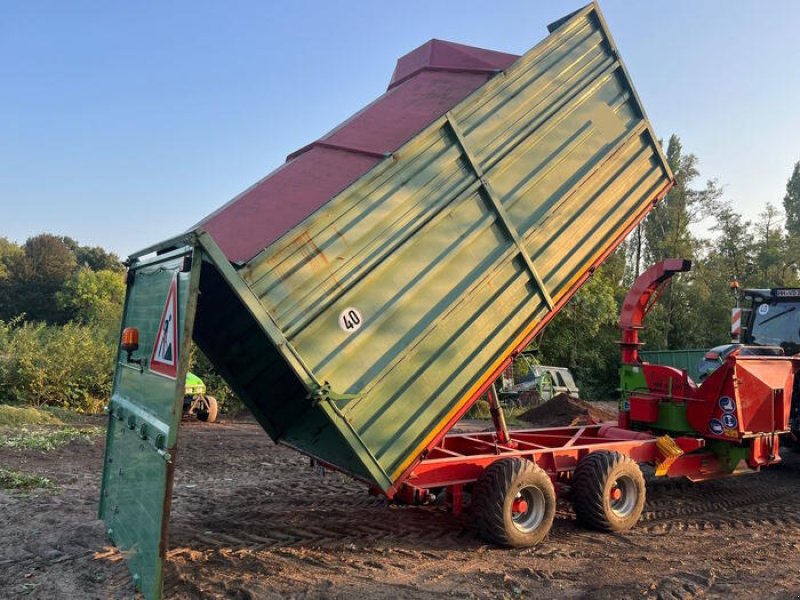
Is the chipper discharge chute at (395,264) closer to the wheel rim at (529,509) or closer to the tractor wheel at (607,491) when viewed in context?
the wheel rim at (529,509)

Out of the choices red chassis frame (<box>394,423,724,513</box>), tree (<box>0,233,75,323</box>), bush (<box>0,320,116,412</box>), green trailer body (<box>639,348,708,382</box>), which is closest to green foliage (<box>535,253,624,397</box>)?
green trailer body (<box>639,348,708,382</box>)

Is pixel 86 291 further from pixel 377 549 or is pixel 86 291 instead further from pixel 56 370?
pixel 377 549

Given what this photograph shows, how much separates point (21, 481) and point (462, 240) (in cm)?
629

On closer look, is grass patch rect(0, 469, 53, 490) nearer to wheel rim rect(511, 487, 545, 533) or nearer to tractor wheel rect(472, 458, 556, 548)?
tractor wheel rect(472, 458, 556, 548)

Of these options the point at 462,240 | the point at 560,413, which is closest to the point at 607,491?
the point at 462,240

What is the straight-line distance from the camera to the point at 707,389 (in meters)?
6.64

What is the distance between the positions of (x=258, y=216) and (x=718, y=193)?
118 ft

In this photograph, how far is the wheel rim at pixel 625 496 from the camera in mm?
5746

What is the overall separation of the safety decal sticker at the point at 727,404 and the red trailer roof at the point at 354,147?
423 centimetres

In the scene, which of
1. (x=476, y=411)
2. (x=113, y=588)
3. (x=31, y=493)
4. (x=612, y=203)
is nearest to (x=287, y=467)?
(x=31, y=493)

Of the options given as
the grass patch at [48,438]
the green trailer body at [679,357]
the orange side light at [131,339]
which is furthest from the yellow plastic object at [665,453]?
the green trailer body at [679,357]

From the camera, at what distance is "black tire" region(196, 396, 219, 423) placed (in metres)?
15.3

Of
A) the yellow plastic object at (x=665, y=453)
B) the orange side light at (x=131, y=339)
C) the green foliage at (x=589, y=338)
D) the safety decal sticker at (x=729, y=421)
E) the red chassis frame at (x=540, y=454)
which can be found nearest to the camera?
the orange side light at (x=131, y=339)

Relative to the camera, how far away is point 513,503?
16.7ft
